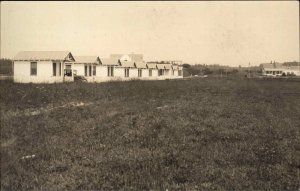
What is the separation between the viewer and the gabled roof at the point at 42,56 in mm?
34406

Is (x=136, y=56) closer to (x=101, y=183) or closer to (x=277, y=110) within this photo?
(x=277, y=110)

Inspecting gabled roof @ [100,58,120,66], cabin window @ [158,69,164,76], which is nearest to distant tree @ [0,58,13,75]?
gabled roof @ [100,58,120,66]

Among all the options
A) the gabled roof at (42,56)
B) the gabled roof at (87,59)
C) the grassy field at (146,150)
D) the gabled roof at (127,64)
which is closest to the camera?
the grassy field at (146,150)

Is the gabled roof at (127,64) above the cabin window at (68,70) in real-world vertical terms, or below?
above

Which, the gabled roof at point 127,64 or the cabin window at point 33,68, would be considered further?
the gabled roof at point 127,64

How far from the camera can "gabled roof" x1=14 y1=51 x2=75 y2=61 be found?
3441 centimetres

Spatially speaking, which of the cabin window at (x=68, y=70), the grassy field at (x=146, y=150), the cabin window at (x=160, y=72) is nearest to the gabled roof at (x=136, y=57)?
the cabin window at (x=160, y=72)

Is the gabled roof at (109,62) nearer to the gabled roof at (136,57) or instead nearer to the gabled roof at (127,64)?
the gabled roof at (127,64)

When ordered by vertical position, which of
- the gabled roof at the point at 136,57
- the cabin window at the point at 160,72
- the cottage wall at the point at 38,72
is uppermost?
the gabled roof at the point at 136,57

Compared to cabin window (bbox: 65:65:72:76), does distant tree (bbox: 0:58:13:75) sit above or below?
above

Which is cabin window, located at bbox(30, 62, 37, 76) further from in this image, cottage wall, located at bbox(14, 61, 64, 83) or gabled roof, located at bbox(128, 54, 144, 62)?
gabled roof, located at bbox(128, 54, 144, 62)

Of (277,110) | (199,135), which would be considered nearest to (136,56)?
(277,110)

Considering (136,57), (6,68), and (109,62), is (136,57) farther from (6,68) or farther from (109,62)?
(109,62)

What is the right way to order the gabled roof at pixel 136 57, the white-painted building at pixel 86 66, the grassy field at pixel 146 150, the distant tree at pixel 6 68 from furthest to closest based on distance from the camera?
the gabled roof at pixel 136 57 → the distant tree at pixel 6 68 → the white-painted building at pixel 86 66 → the grassy field at pixel 146 150
